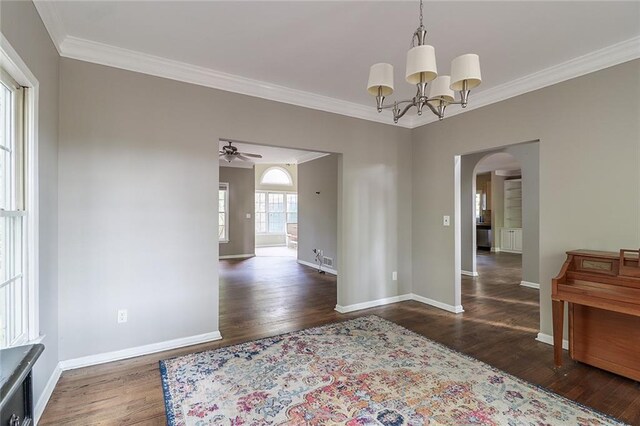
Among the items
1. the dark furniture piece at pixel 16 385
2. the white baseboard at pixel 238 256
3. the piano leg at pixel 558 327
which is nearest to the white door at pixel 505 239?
the white baseboard at pixel 238 256

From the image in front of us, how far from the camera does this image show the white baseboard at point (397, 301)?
4.08 metres

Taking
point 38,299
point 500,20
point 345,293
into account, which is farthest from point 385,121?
point 38,299

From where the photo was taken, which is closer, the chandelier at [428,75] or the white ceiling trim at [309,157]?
the chandelier at [428,75]

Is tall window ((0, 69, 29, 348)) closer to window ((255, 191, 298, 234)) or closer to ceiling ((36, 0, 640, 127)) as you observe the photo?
ceiling ((36, 0, 640, 127))

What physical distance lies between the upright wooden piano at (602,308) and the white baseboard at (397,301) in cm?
144

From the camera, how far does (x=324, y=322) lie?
3703mm

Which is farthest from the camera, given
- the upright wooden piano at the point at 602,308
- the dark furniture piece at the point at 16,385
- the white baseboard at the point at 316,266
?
the white baseboard at the point at 316,266

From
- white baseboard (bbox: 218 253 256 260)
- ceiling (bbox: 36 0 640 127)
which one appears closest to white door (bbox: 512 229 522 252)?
ceiling (bbox: 36 0 640 127)

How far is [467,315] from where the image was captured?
3959 millimetres

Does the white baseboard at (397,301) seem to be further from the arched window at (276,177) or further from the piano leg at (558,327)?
the arched window at (276,177)

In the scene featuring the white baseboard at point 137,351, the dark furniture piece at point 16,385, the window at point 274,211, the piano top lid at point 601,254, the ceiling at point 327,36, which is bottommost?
the white baseboard at point 137,351

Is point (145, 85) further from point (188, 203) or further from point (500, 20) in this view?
point (500, 20)

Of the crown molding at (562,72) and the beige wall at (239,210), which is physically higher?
the crown molding at (562,72)

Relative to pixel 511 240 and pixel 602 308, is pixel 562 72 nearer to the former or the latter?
pixel 602 308
